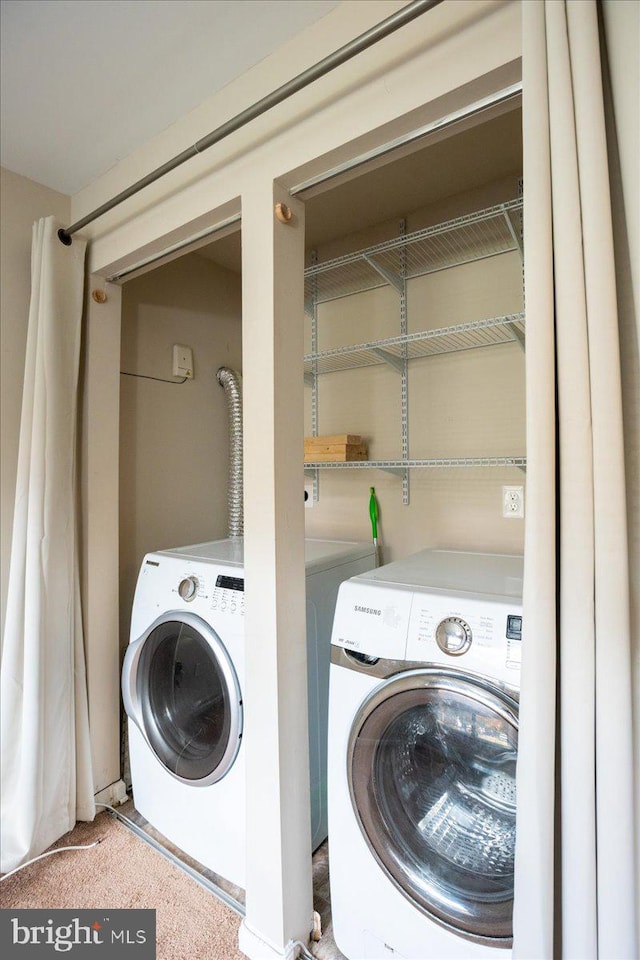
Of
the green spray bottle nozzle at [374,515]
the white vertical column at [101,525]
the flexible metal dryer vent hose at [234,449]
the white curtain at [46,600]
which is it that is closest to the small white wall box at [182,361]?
the flexible metal dryer vent hose at [234,449]

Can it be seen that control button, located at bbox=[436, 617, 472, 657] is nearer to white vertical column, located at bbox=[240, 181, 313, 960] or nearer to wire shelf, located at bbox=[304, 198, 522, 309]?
white vertical column, located at bbox=[240, 181, 313, 960]

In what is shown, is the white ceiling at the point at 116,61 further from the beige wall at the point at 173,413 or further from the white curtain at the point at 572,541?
the white curtain at the point at 572,541


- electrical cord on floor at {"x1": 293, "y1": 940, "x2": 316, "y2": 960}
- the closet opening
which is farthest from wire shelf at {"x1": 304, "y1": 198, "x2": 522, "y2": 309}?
electrical cord on floor at {"x1": 293, "y1": 940, "x2": 316, "y2": 960}

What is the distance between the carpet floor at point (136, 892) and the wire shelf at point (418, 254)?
2257 millimetres

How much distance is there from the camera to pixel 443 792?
114 cm

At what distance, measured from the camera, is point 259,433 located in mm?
1239

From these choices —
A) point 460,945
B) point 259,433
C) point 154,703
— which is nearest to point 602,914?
point 460,945

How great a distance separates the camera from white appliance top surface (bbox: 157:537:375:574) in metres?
1.63

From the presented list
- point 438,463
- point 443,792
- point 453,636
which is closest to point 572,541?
point 453,636

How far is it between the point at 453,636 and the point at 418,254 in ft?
5.32

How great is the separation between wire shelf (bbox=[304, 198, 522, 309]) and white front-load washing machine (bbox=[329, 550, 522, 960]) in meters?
1.23

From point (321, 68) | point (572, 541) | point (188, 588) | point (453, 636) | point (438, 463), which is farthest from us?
point (438, 463)

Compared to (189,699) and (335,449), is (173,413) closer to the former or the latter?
(335,449)

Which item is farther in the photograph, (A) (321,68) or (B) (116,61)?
(B) (116,61)
